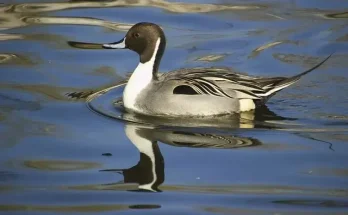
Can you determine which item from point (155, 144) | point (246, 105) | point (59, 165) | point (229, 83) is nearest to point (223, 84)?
point (229, 83)

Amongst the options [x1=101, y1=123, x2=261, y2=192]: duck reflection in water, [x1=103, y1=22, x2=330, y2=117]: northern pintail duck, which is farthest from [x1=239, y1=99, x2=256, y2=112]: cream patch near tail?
[x1=101, y1=123, x2=261, y2=192]: duck reflection in water

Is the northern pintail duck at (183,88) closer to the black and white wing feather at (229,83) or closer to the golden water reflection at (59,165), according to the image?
the black and white wing feather at (229,83)

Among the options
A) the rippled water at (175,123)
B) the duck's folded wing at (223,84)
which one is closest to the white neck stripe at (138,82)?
the rippled water at (175,123)

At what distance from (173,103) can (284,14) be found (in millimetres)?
3883

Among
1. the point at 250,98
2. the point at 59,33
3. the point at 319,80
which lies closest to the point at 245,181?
the point at 250,98

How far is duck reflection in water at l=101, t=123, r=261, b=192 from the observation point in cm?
784

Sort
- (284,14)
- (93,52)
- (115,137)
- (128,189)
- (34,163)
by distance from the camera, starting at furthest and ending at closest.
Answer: (284,14), (93,52), (115,137), (34,163), (128,189)

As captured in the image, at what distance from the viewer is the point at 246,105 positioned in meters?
9.80

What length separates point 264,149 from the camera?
848 cm

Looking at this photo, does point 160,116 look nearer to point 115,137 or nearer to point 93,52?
point 115,137

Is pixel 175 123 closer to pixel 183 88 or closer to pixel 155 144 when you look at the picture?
pixel 183 88

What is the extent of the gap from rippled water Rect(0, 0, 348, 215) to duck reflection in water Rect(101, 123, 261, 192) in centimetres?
2

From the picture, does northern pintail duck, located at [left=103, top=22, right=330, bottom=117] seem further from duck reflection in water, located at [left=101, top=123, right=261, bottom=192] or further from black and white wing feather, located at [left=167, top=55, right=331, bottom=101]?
duck reflection in water, located at [left=101, top=123, right=261, bottom=192]

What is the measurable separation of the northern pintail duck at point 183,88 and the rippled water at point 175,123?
0.21 metres
